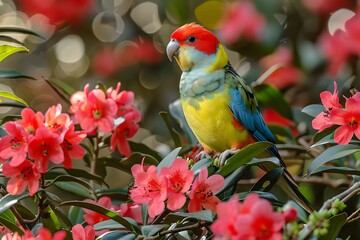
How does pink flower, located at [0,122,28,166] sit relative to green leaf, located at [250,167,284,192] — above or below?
above

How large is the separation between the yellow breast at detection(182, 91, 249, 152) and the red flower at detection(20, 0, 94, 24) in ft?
5.69

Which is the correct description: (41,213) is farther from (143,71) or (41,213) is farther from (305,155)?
(143,71)

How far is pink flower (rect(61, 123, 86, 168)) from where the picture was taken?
5.83ft

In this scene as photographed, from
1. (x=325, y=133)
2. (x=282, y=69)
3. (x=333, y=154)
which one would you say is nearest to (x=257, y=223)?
(x=333, y=154)

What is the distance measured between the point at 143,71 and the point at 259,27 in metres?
0.65

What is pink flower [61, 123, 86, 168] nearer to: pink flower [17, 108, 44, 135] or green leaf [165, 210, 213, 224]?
pink flower [17, 108, 44, 135]

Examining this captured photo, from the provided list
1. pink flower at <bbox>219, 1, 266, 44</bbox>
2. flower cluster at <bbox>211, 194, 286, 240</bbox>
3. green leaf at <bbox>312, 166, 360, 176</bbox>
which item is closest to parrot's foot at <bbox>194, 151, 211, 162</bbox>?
green leaf at <bbox>312, 166, 360, 176</bbox>

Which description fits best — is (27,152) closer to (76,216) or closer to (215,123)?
(76,216)

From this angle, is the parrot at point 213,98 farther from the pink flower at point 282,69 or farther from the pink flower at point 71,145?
the pink flower at point 282,69

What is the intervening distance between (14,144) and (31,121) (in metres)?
0.08

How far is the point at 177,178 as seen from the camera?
1.64 m

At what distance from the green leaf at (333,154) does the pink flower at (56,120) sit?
58 centimetres

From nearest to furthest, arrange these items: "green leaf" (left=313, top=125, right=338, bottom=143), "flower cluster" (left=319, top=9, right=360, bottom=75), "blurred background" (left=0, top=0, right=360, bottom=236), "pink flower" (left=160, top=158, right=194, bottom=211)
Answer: "pink flower" (left=160, top=158, right=194, bottom=211), "green leaf" (left=313, top=125, right=338, bottom=143), "flower cluster" (left=319, top=9, right=360, bottom=75), "blurred background" (left=0, top=0, right=360, bottom=236)

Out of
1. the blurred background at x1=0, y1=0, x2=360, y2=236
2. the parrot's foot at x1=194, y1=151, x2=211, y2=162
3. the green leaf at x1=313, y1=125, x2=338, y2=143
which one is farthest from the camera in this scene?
the blurred background at x1=0, y1=0, x2=360, y2=236
